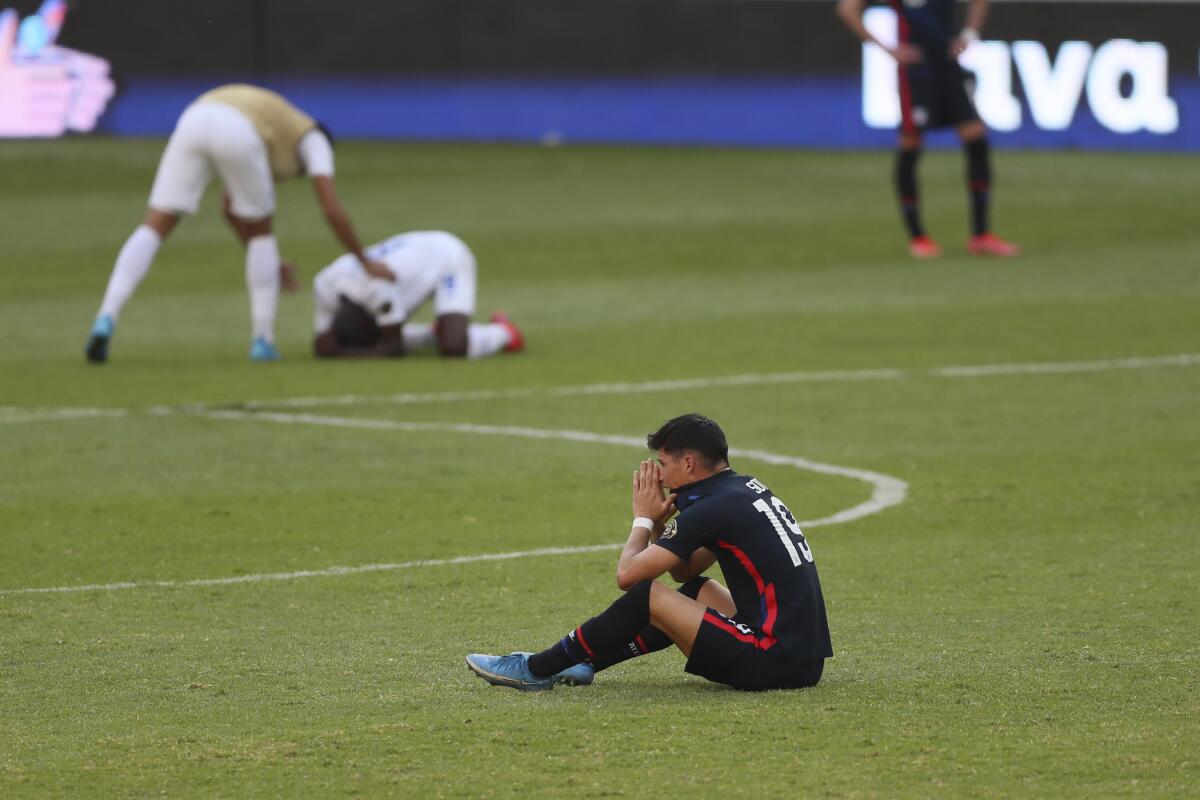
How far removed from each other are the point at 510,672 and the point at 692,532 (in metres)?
0.58

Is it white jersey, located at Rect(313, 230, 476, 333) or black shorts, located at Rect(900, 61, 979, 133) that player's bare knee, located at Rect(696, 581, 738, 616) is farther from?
black shorts, located at Rect(900, 61, 979, 133)

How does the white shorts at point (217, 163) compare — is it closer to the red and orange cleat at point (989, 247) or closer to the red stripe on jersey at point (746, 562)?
the red stripe on jersey at point (746, 562)

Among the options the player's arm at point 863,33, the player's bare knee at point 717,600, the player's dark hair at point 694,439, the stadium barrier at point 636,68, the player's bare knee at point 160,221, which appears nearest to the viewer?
the player's dark hair at point 694,439

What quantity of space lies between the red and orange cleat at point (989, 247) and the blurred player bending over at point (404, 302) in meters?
6.02

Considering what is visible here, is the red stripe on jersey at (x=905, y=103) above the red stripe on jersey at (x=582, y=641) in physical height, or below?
above

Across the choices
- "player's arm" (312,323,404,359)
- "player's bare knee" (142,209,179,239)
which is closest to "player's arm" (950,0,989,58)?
"player's arm" (312,323,404,359)

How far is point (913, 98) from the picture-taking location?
1605 centimetres

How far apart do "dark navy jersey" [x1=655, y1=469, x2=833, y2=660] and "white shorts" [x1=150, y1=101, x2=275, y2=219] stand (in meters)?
6.86

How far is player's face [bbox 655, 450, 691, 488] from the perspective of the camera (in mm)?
5145

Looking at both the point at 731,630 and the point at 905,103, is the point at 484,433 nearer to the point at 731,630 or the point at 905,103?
the point at 731,630

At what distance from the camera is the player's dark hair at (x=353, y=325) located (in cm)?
1190

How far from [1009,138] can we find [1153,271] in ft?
29.6

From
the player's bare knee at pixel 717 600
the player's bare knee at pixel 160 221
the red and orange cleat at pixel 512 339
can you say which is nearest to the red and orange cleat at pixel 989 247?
the red and orange cleat at pixel 512 339

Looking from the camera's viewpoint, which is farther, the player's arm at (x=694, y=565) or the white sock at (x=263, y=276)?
the white sock at (x=263, y=276)
